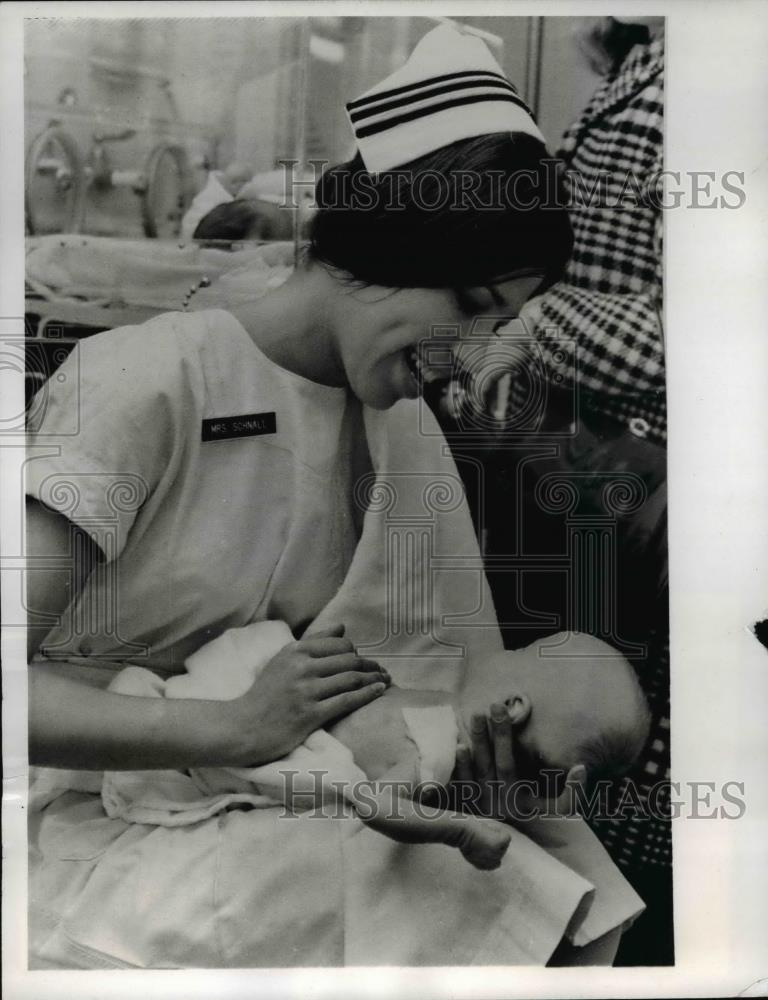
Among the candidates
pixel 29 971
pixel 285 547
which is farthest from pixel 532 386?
pixel 29 971

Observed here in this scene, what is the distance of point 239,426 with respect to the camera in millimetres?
1108

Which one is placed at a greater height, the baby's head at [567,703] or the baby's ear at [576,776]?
the baby's head at [567,703]

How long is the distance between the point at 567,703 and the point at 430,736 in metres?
0.17

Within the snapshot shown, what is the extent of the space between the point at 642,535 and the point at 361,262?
1.58 ft

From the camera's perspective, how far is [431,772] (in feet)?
3.58

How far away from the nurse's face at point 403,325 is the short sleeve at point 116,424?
191 millimetres

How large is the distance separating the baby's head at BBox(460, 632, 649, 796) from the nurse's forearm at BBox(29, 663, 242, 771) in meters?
0.30

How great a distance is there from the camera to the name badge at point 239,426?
1.10 metres

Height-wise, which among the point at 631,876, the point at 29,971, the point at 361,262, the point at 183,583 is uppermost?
the point at 361,262

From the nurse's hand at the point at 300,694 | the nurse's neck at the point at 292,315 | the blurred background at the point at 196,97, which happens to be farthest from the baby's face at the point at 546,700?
the blurred background at the point at 196,97

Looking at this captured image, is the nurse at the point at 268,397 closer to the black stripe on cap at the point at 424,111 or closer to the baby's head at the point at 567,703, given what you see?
the black stripe on cap at the point at 424,111

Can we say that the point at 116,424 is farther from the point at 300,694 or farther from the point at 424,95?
the point at 424,95

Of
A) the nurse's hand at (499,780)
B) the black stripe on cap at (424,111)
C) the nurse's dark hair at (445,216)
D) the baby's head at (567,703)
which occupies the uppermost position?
the black stripe on cap at (424,111)

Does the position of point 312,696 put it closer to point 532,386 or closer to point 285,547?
point 285,547
